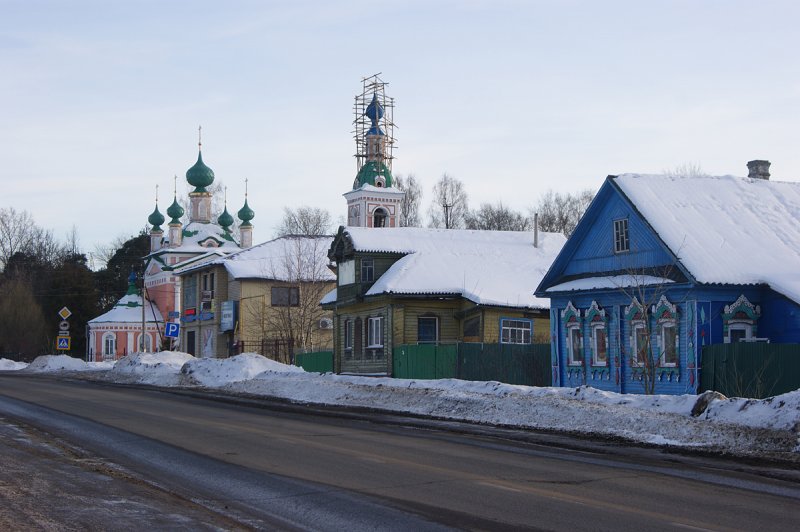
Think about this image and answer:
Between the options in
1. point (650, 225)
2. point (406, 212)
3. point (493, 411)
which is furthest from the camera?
point (406, 212)

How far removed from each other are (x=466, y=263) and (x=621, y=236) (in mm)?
13494

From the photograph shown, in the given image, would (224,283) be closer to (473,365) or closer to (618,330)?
(473,365)

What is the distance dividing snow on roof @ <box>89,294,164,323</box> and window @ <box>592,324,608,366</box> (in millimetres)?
57166

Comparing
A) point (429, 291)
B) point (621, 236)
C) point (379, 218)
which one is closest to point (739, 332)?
point (621, 236)

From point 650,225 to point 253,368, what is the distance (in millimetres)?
17792

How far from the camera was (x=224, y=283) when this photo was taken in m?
66.0

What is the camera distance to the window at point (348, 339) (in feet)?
152

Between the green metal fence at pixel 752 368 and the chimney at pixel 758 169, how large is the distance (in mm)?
12517

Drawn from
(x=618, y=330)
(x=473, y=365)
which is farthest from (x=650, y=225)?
(x=473, y=365)

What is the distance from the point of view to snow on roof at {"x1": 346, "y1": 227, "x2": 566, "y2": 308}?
4150 centimetres

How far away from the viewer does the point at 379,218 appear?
223 ft

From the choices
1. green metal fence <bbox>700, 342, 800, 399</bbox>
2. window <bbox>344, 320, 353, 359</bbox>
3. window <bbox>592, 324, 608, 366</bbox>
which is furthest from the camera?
window <bbox>344, 320, 353, 359</bbox>

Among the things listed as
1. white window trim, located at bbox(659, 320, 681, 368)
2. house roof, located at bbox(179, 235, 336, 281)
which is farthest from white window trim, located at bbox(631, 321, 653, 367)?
house roof, located at bbox(179, 235, 336, 281)

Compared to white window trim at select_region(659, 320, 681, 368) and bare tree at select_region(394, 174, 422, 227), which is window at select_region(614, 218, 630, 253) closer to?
white window trim at select_region(659, 320, 681, 368)
